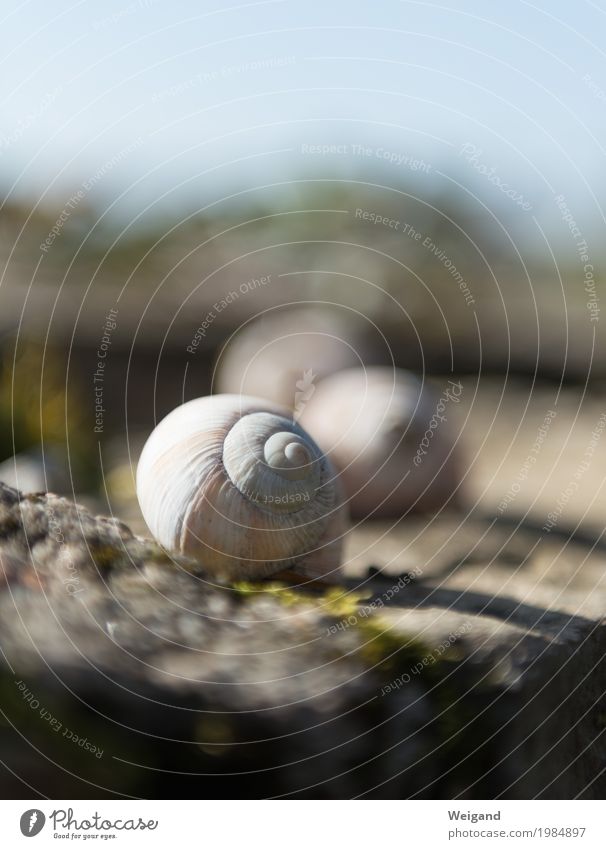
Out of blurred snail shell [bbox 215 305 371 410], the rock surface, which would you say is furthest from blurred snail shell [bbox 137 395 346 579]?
blurred snail shell [bbox 215 305 371 410]

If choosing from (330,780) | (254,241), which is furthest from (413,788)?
(254,241)

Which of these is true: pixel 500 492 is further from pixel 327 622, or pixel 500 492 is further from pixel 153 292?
pixel 153 292

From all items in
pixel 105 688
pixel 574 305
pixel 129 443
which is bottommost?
pixel 105 688
